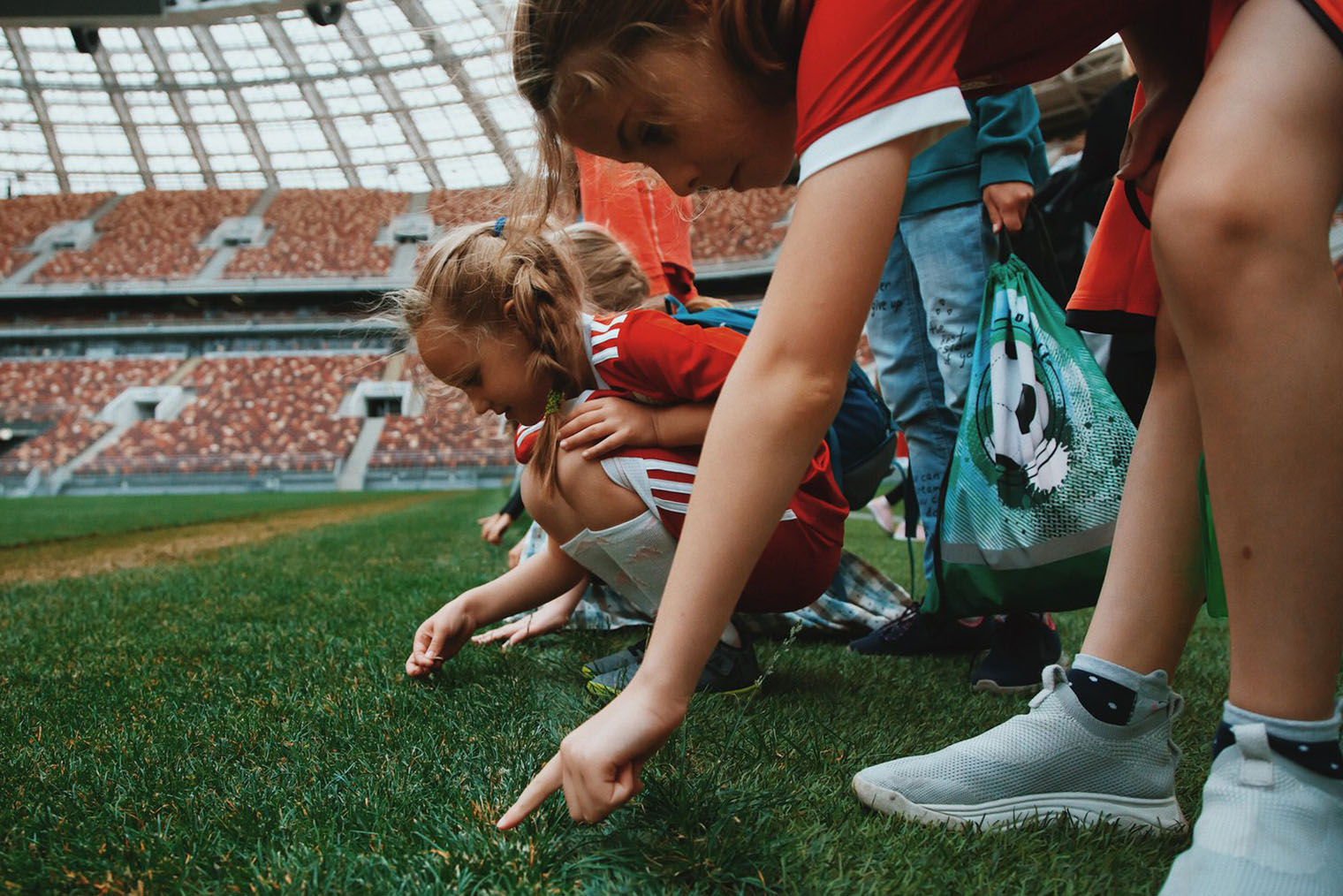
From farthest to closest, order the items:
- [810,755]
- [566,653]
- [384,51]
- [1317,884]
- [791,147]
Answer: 1. [384,51]
2. [566,653]
3. [810,755]
4. [791,147]
5. [1317,884]

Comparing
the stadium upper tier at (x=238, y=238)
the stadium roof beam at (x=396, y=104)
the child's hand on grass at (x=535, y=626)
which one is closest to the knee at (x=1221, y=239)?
the child's hand on grass at (x=535, y=626)

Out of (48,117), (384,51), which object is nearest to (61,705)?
(384,51)

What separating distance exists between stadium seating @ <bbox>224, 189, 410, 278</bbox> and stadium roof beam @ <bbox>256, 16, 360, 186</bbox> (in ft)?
3.69

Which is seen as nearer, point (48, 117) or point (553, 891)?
A: point (553, 891)

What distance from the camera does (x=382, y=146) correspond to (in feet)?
101

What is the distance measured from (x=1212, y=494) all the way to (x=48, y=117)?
123 ft

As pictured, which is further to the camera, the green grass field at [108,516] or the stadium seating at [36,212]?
the stadium seating at [36,212]

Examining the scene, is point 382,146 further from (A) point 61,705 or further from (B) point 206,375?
(A) point 61,705

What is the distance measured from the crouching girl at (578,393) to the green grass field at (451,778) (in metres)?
0.21

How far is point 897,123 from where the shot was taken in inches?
27.3

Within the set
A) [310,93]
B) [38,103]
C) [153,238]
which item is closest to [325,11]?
[310,93]

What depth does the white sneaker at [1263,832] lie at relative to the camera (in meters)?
0.68

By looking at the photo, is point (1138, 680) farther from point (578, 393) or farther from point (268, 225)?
point (268, 225)

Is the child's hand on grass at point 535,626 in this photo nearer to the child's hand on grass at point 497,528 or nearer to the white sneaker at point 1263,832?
the child's hand on grass at point 497,528
